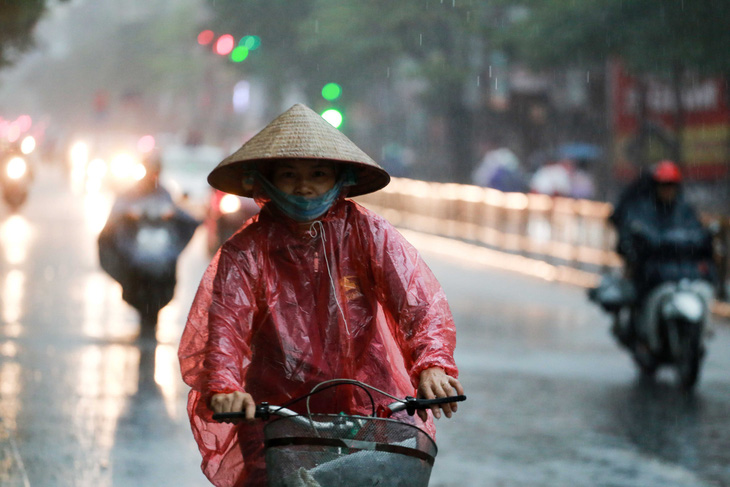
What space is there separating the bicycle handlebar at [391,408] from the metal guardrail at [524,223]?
9272 millimetres

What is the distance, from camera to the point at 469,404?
841 centimetres

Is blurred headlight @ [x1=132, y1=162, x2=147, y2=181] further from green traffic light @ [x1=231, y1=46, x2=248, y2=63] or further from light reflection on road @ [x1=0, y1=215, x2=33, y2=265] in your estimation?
green traffic light @ [x1=231, y1=46, x2=248, y2=63]

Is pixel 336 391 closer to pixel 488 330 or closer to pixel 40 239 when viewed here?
pixel 488 330

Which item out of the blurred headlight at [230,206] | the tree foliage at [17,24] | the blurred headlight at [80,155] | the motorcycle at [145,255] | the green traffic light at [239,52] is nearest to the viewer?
the motorcycle at [145,255]

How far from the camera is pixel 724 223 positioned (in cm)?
1343

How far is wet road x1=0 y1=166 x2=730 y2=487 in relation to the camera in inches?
249

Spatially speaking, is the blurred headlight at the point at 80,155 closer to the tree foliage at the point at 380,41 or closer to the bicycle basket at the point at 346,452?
the tree foliage at the point at 380,41

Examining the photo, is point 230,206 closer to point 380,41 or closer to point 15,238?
point 15,238

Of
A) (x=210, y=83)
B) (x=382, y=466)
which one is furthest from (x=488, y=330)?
(x=210, y=83)

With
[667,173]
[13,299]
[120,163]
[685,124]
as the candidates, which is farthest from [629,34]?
[667,173]

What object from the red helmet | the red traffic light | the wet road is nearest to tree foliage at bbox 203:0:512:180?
the red traffic light

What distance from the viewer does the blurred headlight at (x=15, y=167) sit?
998 inches

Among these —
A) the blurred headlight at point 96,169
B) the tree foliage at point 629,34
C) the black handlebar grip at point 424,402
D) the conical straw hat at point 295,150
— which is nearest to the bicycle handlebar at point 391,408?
the black handlebar grip at point 424,402

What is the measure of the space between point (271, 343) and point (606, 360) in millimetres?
7266
